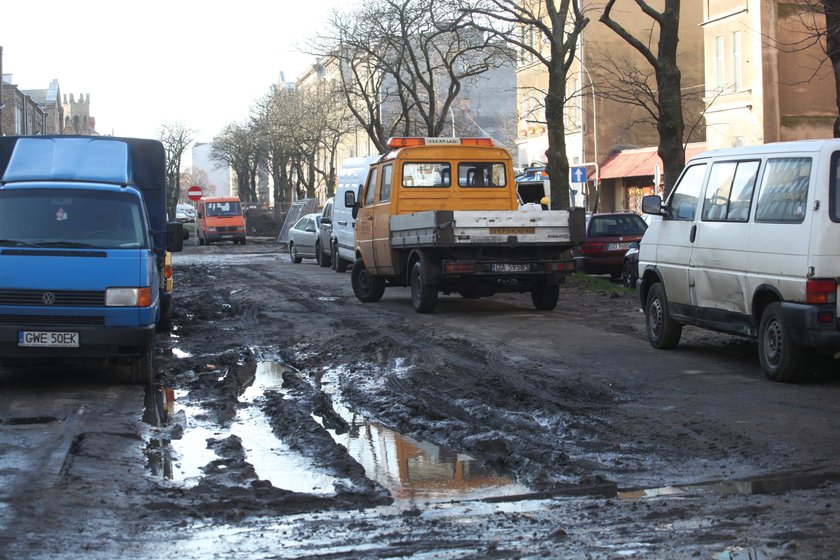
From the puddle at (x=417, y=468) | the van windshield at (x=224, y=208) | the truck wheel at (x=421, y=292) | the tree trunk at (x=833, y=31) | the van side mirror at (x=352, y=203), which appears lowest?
the puddle at (x=417, y=468)

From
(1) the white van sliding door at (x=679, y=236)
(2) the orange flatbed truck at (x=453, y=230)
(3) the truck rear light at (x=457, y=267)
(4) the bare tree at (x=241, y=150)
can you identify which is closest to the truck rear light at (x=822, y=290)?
(1) the white van sliding door at (x=679, y=236)

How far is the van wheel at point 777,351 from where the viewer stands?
31.4 feet

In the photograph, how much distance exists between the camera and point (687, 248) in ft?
37.8

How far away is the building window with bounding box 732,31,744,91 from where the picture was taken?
40.8m

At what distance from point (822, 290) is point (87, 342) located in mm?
6480

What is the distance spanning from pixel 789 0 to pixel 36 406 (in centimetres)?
3500

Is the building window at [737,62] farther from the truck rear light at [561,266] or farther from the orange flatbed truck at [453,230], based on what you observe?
the truck rear light at [561,266]

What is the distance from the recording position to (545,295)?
17.4m

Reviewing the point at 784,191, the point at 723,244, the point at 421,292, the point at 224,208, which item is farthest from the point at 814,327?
the point at 224,208

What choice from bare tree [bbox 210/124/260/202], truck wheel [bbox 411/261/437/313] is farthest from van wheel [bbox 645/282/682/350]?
bare tree [bbox 210/124/260/202]

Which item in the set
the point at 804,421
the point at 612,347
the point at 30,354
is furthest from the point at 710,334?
the point at 30,354

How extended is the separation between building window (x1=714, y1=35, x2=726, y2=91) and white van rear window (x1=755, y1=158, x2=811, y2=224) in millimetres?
33613

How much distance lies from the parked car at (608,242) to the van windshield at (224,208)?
108ft

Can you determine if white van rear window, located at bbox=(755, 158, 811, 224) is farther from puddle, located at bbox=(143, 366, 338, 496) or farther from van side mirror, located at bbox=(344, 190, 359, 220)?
van side mirror, located at bbox=(344, 190, 359, 220)
